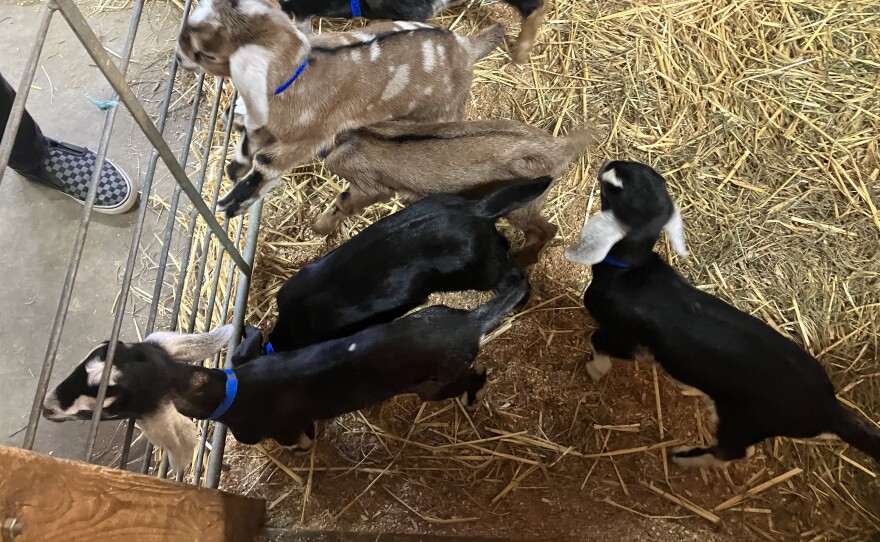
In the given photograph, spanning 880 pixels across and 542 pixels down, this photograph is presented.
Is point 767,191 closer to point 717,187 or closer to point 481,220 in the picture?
point 717,187

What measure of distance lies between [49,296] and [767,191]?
416 centimetres

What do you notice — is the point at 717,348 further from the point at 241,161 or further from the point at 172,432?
the point at 241,161

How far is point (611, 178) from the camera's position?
2447 mm

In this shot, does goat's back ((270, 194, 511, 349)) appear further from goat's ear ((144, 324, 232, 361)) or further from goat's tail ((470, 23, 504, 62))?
goat's tail ((470, 23, 504, 62))

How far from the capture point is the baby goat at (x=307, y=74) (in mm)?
2471

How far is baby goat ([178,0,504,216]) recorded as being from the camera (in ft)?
8.11

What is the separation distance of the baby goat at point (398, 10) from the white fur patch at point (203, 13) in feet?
3.16

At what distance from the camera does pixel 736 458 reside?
2512 millimetres

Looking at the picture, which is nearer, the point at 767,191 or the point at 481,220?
the point at 481,220

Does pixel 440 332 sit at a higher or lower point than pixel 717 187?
higher

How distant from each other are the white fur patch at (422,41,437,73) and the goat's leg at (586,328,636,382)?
157 centimetres

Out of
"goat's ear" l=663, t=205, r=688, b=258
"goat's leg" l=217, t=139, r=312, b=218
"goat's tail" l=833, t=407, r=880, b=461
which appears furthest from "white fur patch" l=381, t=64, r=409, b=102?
"goat's tail" l=833, t=407, r=880, b=461

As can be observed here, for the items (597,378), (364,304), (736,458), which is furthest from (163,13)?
(736,458)

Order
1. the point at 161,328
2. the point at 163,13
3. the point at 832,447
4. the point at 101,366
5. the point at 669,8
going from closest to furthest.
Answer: the point at 101,366, the point at 832,447, the point at 161,328, the point at 669,8, the point at 163,13
